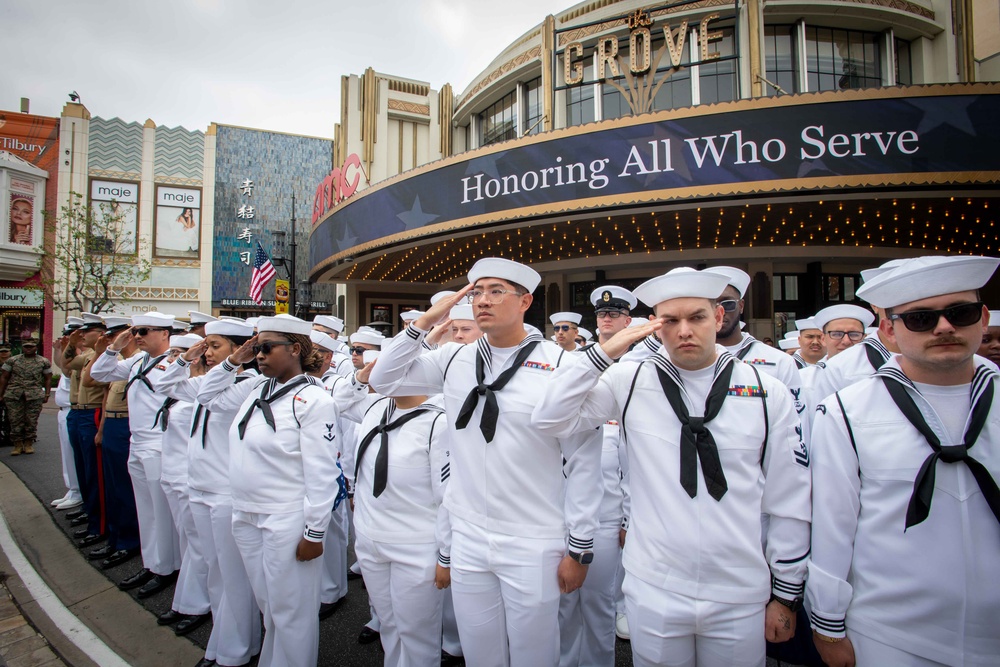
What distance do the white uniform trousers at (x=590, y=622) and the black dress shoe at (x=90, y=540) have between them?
17.4 feet

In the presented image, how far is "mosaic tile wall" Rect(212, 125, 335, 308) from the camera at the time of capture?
30.0 metres

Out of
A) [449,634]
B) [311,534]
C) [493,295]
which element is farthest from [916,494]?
[449,634]

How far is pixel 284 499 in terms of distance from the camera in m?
2.95

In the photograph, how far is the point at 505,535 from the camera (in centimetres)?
234

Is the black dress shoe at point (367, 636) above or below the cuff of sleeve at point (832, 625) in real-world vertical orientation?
below

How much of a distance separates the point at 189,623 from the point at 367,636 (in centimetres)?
138

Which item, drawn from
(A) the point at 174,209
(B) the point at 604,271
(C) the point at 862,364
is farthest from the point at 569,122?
(A) the point at 174,209

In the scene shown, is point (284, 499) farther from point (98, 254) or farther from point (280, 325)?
point (98, 254)

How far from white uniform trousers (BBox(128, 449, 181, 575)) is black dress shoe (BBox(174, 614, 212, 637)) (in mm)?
902

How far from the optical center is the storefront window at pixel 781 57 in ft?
48.0

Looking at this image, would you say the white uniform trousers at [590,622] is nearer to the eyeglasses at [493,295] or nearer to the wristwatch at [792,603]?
the wristwatch at [792,603]

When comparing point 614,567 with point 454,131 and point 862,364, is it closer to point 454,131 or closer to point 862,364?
point 862,364

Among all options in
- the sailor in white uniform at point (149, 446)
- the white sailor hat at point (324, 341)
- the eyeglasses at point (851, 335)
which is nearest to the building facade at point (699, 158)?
the eyeglasses at point (851, 335)

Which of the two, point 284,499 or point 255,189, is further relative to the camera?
point 255,189
